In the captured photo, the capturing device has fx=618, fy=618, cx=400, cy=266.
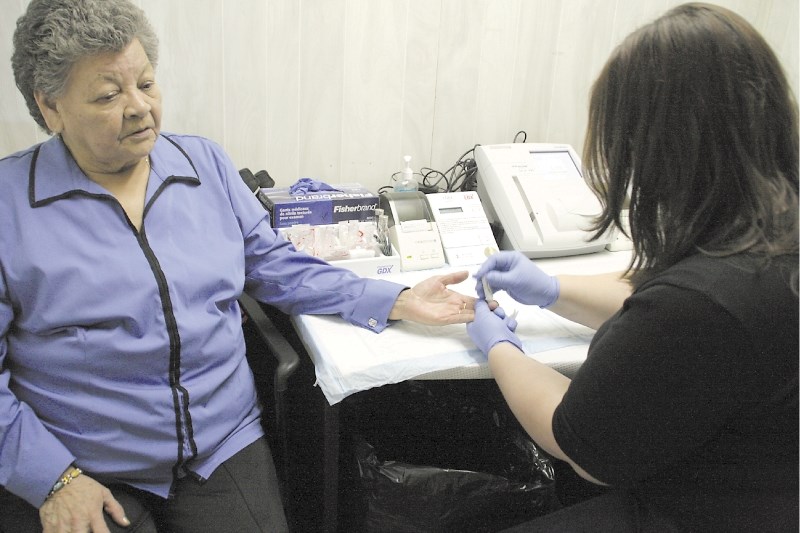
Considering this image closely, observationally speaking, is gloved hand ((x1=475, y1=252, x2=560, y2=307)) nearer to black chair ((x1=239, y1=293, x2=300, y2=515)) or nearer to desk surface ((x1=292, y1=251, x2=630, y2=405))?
desk surface ((x1=292, y1=251, x2=630, y2=405))

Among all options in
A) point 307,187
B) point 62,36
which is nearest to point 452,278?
point 307,187

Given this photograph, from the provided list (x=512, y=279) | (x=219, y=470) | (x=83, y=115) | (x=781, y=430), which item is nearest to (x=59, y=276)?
(x=83, y=115)

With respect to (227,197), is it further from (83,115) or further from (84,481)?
(84,481)

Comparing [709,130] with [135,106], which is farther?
[135,106]

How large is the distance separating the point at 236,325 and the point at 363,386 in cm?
32

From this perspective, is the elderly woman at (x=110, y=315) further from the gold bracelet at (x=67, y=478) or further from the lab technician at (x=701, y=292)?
the lab technician at (x=701, y=292)

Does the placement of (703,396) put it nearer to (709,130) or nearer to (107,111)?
(709,130)

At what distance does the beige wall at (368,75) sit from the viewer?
177cm

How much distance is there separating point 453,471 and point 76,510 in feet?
2.35

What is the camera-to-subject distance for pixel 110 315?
111 centimetres

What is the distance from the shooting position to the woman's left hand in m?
1.34

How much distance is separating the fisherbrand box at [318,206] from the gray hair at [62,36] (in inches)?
23.7

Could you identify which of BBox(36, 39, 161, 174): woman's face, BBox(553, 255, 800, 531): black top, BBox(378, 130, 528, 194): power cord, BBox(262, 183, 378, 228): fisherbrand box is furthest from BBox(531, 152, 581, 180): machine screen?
BBox(36, 39, 161, 174): woman's face

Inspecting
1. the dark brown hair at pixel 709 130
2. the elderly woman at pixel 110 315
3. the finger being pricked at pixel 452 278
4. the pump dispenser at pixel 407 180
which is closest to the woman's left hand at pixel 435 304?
the finger being pricked at pixel 452 278
